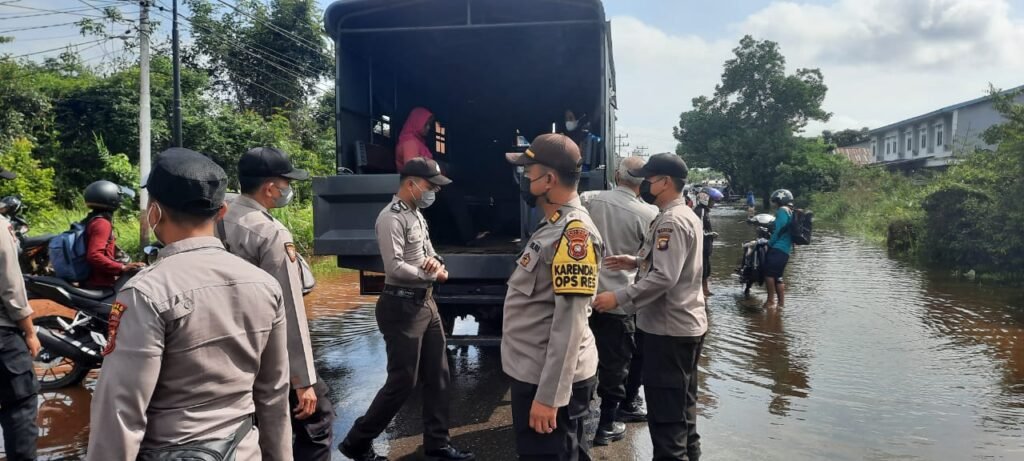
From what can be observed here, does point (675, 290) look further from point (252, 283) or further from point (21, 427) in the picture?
point (21, 427)

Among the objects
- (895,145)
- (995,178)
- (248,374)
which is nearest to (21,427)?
(248,374)

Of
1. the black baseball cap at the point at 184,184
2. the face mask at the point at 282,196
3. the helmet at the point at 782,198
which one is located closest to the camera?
the black baseball cap at the point at 184,184

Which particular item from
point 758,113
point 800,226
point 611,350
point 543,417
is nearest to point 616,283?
point 611,350

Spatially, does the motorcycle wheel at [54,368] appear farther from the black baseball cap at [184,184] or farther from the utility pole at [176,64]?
the utility pole at [176,64]

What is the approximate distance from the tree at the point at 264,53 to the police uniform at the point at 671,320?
22.1m

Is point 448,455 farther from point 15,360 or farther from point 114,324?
point 114,324

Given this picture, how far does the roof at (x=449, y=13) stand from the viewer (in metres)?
5.07

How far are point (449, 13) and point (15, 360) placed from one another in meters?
3.66

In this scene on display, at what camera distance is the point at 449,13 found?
17.4 feet

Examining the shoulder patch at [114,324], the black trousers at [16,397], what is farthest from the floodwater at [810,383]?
the shoulder patch at [114,324]

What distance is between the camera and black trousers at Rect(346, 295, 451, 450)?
11.6ft

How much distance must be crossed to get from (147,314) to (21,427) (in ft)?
8.02

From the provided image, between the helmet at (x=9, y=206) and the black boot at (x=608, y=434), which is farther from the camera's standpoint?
the helmet at (x=9, y=206)

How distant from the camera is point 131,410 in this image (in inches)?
57.8
